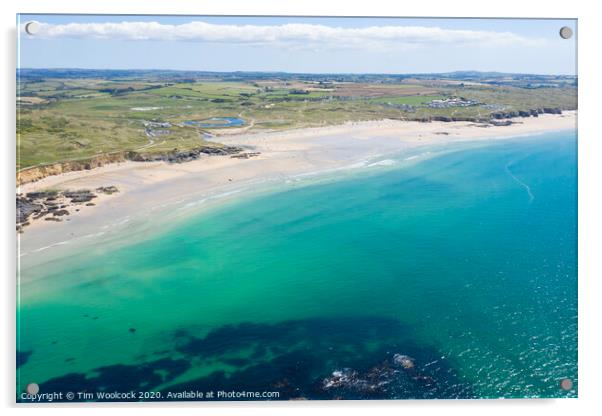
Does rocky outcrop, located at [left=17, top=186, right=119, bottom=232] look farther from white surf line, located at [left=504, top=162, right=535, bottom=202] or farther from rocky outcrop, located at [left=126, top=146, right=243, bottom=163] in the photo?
→ white surf line, located at [left=504, top=162, right=535, bottom=202]

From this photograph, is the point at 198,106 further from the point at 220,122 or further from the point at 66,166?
the point at 66,166

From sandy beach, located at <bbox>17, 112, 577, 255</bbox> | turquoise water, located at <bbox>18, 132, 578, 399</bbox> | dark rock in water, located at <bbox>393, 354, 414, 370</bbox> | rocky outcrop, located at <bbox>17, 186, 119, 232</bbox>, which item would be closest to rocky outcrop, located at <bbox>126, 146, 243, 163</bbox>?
sandy beach, located at <bbox>17, 112, 577, 255</bbox>

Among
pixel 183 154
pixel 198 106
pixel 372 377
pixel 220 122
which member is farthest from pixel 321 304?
pixel 198 106

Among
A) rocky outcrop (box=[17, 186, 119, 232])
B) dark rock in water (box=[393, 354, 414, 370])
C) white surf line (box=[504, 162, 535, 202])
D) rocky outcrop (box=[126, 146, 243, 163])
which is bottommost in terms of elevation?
dark rock in water (box=[393, 354, 414, 370])

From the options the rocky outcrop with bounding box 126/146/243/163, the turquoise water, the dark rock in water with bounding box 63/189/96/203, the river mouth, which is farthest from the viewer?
the river mouth

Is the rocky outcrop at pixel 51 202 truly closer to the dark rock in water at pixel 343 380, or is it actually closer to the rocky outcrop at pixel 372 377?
the dark rock in water at pixel 343 380

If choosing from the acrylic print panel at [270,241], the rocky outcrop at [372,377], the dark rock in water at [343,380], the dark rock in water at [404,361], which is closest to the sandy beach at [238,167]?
the acrylic print panel at [270,241]

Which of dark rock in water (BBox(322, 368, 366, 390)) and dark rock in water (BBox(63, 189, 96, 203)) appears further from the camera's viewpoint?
dark rock in water (BBox(63, 189, 96, 203))
